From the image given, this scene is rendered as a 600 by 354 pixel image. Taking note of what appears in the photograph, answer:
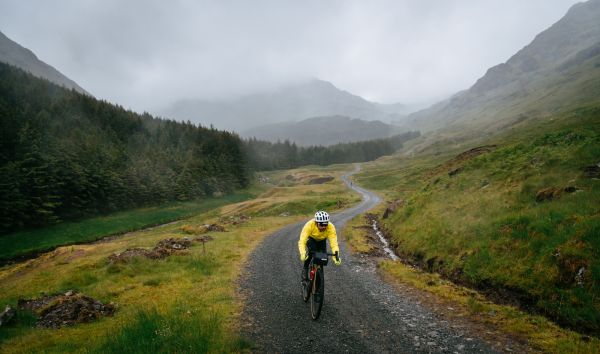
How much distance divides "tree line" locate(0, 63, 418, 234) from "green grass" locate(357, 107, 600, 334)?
5798cm

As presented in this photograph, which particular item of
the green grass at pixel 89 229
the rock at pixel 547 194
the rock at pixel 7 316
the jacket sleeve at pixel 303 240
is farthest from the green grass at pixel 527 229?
the green grass at pixel 89 229

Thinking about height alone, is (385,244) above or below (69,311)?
below

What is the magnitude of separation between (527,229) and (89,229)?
60314 millimetres

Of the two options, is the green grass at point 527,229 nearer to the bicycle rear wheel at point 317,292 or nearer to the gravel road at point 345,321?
the gravel road at point 345,321

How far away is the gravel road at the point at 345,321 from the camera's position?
9172mm

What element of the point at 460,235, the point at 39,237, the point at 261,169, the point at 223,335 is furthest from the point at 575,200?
the point at 261,169

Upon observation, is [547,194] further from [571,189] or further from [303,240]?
[303,240]

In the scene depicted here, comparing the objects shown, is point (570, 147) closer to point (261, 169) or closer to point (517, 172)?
point (517, 172)

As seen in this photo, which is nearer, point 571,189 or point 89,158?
point 571,189

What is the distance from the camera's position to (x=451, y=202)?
2653 centimetres

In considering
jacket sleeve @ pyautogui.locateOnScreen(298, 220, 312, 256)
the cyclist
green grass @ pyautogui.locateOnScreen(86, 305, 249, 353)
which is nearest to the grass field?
green grass @ pyautogui.locateOnScreen(86, 305, 249, 353)

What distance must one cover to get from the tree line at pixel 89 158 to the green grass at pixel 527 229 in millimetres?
57976

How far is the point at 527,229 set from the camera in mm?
15266

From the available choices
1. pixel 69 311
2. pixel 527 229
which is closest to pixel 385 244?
pixel 527 229
